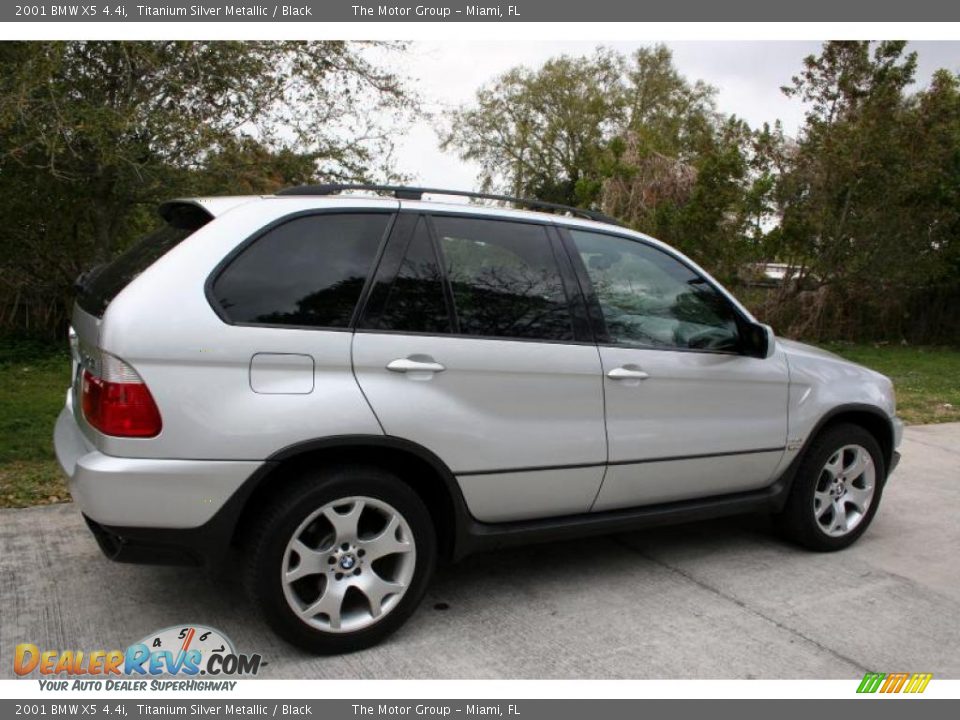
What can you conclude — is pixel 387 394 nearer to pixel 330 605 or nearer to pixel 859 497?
pixel 330 605

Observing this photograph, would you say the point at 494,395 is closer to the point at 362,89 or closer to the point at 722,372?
the point at 722,372

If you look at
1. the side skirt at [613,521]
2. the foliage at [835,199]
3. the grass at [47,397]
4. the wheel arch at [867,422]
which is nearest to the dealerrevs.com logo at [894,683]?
the side skirt at [613,521]

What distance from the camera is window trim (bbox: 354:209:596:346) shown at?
3.29m

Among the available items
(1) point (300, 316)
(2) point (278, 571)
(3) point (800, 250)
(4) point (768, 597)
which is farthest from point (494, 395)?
(3) point (800, 250)

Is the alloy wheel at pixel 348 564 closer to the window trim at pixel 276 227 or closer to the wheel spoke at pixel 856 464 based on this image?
the window trim at pixel 276 227

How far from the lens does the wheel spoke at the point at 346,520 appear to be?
3.12 metres

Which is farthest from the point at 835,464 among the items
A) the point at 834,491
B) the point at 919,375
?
the point at 919,375

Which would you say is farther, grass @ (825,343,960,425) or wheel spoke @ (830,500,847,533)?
grass @ (825,343,960,425)

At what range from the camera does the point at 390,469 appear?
334 centimetres

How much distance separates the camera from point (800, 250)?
14461 millimetres

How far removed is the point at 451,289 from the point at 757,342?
1.67 m

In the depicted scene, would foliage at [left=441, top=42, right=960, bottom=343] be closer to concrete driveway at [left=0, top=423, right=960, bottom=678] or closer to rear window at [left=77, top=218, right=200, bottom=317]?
concrete driveway at [left=0, top=423, right=960, bottom=678]

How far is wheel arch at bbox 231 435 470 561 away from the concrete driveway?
1.47 feet

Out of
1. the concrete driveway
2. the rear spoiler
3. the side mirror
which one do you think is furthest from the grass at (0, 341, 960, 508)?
the side mirror
